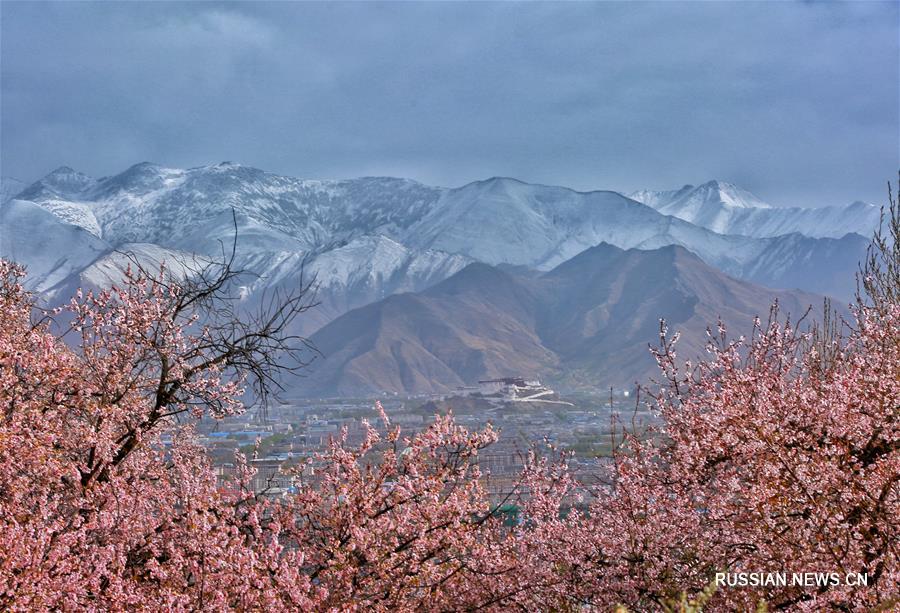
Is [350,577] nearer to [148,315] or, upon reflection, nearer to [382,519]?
[382,519]

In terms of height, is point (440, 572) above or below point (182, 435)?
below

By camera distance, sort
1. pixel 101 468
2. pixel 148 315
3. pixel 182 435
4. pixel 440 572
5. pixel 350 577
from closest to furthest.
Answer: pixel 350 577, pixel 440 572, pixel 101 468, pixel 148 315, pixel 182 435

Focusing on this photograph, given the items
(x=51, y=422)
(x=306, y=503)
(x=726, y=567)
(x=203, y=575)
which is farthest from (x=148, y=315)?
(x=726, y=567)

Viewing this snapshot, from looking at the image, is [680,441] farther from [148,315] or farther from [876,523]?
[148,315]

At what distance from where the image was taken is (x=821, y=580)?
28.0 ft

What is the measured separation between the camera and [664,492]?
11742 mm

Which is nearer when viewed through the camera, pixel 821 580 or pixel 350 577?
pixel 821 580

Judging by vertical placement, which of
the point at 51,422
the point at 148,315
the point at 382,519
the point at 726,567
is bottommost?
the point at 726,567

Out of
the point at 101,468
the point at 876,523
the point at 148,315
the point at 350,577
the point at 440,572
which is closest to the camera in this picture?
the point at 876,523

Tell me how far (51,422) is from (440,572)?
5.23 meters

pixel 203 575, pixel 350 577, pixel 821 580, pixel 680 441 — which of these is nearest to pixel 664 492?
pixel 680 441

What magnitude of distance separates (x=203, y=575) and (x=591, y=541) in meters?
5.07

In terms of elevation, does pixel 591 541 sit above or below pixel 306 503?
below

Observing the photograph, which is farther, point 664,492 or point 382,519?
point 664,492
